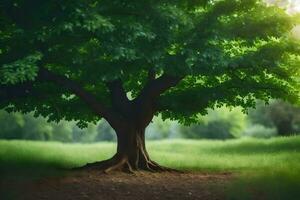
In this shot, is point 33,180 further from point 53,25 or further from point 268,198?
point 268,198

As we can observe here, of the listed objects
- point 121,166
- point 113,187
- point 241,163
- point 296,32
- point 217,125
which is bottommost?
point 113,187

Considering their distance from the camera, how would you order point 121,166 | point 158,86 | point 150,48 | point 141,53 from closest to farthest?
point 141,53
point 150,48
point 121,166
point 158,86

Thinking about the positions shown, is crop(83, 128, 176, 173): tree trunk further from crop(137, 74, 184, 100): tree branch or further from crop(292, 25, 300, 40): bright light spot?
crop(292, 25, 300, 40): bright light spot

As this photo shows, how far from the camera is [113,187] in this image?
16.4m

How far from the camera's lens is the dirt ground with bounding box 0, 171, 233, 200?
14992 millimetres

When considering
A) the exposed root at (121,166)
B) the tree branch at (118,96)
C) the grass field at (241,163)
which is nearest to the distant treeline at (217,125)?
the grass field at (241,163)

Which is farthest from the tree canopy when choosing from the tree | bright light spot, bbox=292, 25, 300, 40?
bright light spot, bbox=292, 25, 300, 40

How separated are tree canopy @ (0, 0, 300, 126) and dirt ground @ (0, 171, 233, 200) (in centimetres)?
366

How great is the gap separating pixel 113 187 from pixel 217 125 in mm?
48635

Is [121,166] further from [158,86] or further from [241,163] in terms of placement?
[241,163]

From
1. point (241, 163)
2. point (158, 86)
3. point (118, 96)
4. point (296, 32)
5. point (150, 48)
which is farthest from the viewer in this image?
point (241, 163)

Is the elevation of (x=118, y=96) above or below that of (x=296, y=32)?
below

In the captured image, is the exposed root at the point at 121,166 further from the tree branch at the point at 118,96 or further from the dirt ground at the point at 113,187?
the tree branch at the point at 118,96

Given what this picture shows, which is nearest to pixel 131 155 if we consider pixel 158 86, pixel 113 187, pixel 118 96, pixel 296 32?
pixel 118 96
